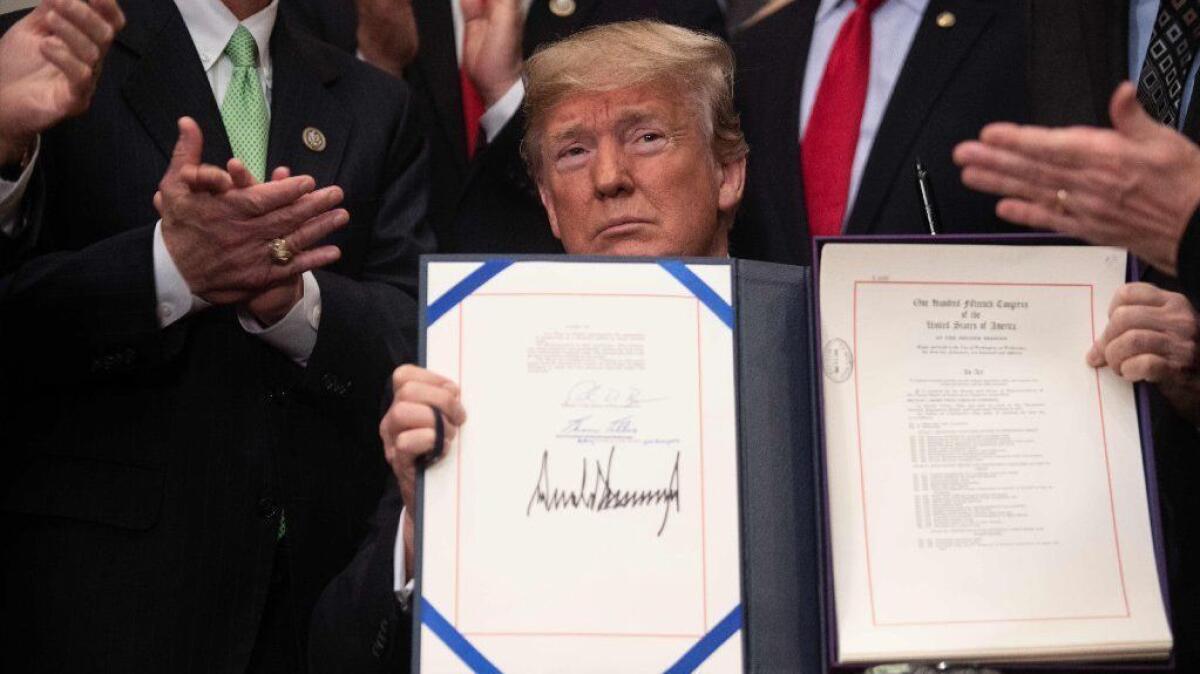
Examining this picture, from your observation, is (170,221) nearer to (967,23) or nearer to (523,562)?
(523,562)

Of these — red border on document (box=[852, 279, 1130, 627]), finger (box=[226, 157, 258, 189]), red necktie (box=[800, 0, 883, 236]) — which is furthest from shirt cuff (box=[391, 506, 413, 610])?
red necktie (box=[800, 0, 883, 236])

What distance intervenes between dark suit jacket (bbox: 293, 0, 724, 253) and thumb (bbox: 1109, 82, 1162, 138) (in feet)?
3.53

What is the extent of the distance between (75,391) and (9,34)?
485 millimetres

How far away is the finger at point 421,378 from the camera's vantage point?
1.68 meters

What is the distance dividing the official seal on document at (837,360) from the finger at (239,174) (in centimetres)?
77

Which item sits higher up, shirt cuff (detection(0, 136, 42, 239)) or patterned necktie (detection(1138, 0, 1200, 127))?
patterned necktie (detection(1138, 0, 1200, 127))

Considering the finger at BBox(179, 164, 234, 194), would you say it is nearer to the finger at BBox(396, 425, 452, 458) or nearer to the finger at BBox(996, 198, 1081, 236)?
the finger at BBox(396, 425, 452, 458)

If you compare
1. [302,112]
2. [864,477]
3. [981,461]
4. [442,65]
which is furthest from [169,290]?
[981,461]

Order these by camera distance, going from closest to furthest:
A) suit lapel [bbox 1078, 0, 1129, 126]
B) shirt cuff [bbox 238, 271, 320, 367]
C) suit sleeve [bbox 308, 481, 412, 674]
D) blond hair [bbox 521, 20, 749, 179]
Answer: suit sleeve [bbox 308, 481, 412, 674]
shirt cuff [bbox 238, 271, 320, 367]
blond hair [bbox 521, 20, 749, 179]
suit lapel [bbox 1078, 0, 1129, 126]

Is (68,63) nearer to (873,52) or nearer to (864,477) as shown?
(864,477)

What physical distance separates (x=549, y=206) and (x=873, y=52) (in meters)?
0.63

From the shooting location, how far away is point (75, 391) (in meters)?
2.06

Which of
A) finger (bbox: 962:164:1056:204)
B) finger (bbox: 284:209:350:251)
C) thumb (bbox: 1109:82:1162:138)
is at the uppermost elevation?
finger (bbox: 284:209:350:251)

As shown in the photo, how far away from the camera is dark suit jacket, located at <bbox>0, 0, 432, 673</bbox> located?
201 cm
